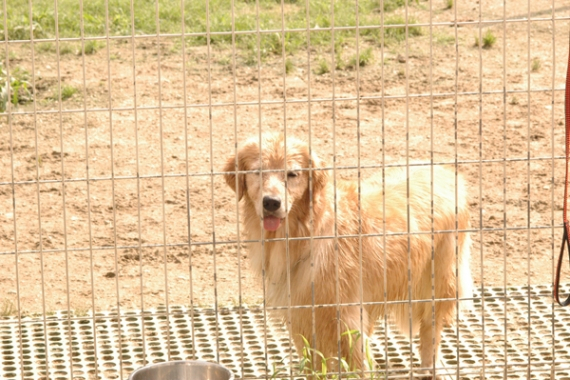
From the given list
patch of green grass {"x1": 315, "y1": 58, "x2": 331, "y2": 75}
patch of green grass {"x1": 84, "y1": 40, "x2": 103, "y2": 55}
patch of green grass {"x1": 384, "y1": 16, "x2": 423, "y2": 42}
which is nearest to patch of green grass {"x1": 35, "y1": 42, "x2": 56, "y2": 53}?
patch of green grass {"x1": 84, "y1": 40, "x2": 103, "y2": 55}

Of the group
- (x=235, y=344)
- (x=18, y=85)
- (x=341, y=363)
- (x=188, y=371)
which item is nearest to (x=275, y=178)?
(x=341, y=363)

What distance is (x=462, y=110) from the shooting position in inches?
352

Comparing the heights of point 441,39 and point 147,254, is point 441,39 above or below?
above

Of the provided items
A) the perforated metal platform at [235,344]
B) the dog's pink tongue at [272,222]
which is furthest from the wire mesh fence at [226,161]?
the dog's pink tongue at [272,222]

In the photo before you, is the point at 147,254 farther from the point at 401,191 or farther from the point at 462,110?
the point at 462,110

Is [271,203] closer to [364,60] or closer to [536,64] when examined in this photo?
[364,60]

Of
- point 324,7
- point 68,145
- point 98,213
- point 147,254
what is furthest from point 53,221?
point 324,7

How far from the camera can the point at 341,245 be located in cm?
494

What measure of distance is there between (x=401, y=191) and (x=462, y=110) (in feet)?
12.6

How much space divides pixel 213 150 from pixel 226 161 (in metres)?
2.96

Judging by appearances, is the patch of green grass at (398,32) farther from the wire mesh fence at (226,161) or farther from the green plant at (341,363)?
the green plant at (341,363)

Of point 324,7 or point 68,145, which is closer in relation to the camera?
point 68,145

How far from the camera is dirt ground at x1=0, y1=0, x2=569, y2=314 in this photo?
6.25m

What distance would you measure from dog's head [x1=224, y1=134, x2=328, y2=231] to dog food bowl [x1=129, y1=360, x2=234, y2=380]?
2.57ft
